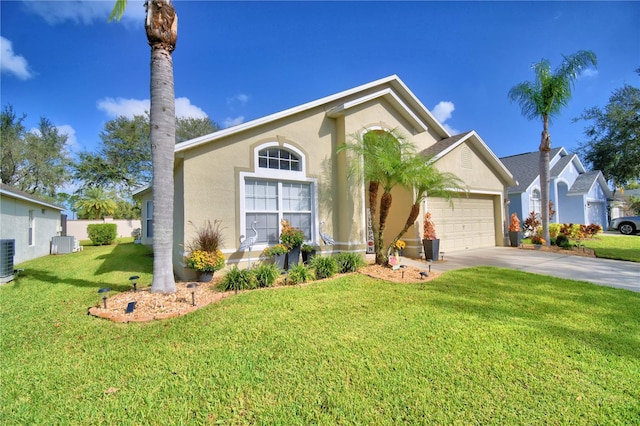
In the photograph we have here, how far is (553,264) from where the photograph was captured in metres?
9.30

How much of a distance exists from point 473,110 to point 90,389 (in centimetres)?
2299

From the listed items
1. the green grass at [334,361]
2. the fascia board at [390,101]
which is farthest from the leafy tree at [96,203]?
the fascia board at [390,101]

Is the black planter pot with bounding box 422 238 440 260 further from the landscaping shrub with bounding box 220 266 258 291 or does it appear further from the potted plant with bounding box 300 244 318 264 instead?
the landscaping shrub with bounding box 220 266 258 291

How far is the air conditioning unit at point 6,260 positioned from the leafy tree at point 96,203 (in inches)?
882

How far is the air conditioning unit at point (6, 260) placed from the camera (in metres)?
7.90

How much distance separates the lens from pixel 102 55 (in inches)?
455

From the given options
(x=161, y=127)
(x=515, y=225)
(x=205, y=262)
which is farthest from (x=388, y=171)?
(x=515, y=225)

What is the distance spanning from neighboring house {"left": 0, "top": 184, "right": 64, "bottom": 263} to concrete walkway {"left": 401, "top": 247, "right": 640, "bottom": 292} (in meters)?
15.7

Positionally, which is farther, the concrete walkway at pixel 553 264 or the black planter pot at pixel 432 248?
the black planter pot at pixel 432 248

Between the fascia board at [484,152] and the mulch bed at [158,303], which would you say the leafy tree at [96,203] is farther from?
the fascia board at [484,152]

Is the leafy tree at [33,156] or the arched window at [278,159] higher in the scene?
the leafy tree at [33,156]

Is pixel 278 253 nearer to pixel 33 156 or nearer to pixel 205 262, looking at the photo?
pixel 205 262

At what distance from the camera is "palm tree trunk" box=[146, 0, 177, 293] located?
5906 mm

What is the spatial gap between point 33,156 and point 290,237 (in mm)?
30253
